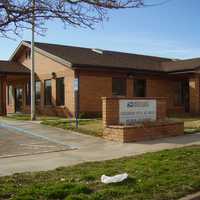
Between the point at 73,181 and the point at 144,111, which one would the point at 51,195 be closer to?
the point at 73,181

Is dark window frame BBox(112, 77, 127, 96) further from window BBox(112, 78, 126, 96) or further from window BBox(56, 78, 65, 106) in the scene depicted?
window BBox(56, 78, 65, 106)

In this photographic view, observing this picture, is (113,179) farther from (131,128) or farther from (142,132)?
(142,132)

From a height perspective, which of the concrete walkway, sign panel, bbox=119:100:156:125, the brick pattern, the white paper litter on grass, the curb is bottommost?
the curb

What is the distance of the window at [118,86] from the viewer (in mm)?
26312

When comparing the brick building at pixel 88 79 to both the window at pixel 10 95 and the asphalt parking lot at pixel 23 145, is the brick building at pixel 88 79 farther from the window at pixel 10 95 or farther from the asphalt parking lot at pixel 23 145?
the asphalt parking lot at pixel 23 145

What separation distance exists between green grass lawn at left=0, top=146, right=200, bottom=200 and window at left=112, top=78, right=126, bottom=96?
16.9 m

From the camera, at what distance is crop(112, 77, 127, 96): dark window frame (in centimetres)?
2631

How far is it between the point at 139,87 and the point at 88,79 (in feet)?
16.1

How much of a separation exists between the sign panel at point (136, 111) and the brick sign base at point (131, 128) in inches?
9.0

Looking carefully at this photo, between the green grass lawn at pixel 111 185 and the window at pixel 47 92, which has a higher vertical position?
the window at pixel 47 92

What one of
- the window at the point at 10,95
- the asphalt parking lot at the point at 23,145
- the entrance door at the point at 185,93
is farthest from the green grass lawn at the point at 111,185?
the window at the point at 10,95

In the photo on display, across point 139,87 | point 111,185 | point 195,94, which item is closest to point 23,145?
point 111,185

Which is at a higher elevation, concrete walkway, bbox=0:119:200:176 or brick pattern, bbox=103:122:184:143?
brick pattern, bbox=103:122:184:143

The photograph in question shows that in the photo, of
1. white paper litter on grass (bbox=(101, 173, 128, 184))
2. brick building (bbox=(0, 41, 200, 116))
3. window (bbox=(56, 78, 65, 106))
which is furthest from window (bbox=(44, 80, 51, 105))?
white paper litter on grass (bbox=(101, 173, 128, 184))
